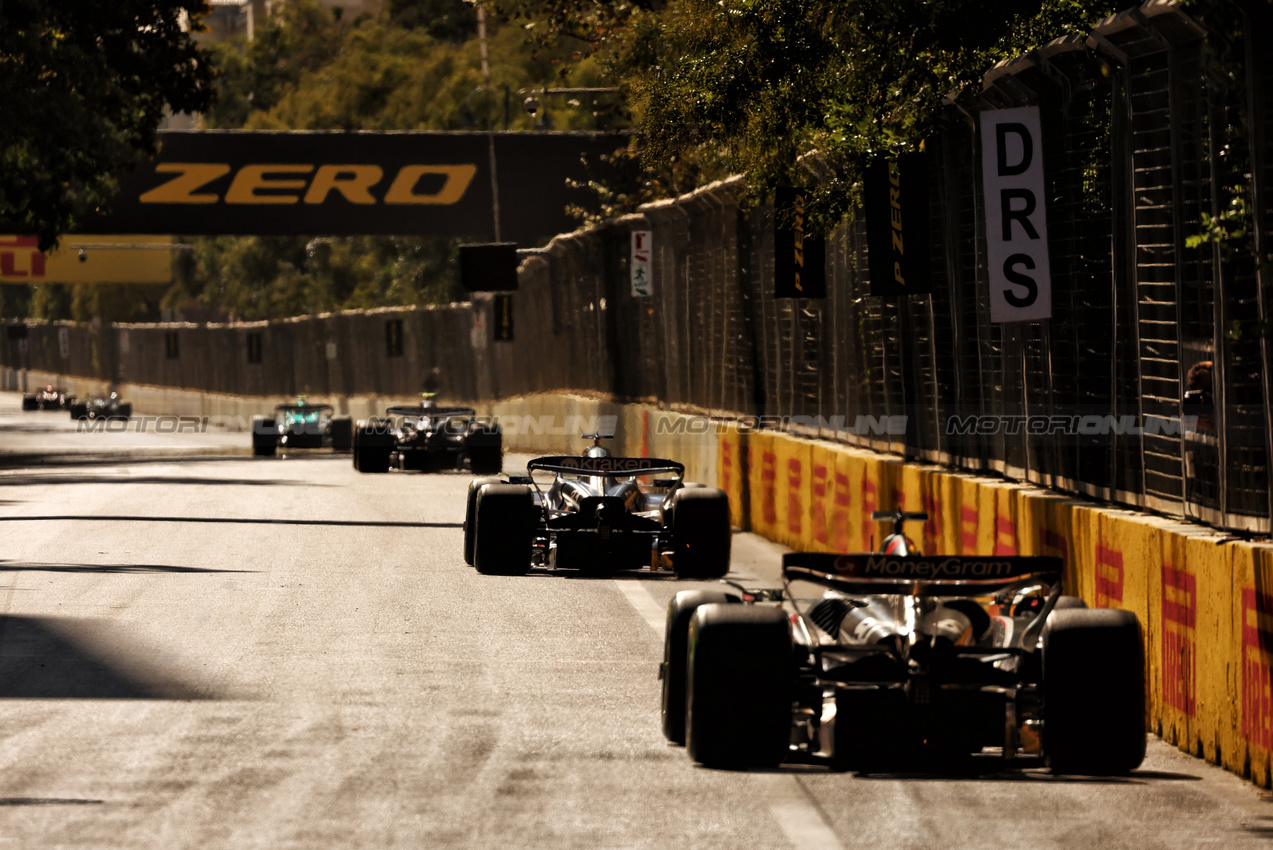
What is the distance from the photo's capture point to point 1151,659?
9109 mm

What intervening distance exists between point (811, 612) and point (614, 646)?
316 centimetres

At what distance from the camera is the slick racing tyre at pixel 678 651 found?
8.23 m

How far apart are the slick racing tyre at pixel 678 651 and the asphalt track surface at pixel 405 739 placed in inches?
5.6

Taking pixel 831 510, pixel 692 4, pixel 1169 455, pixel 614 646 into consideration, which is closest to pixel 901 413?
pixel 831 510

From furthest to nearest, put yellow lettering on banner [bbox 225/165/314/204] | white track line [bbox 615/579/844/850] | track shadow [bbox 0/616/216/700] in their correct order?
yellow lettering on banner [bbox 225/165/314/204]
track shadow [bbox 0/616/216/700]
white track line [bbox 615/579/844/850]

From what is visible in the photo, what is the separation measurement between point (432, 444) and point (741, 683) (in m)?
24.2

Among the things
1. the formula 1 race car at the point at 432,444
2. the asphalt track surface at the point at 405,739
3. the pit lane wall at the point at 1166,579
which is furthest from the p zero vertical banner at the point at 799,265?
the formula 1 race car at the point at 432,444

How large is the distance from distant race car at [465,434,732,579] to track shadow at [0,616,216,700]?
3227 mm

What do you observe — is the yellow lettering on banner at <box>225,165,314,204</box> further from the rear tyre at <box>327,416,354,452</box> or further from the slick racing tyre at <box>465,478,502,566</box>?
the slick racing tyre at <box>465,478,502,566</box>

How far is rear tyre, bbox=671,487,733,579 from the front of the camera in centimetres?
1472

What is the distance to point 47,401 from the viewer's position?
9731 cm

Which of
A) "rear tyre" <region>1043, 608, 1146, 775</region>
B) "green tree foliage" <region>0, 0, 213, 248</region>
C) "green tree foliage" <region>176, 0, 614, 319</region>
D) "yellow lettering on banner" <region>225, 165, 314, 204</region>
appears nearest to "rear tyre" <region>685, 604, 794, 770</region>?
"rear tyre" <region>1043, 608, 1146, 775</region>

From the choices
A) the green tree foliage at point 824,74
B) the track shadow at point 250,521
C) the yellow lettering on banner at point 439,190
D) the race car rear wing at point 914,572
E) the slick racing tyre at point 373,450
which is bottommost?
the slick racing tyre at point 373,450

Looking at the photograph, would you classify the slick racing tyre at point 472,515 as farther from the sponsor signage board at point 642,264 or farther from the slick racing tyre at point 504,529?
the sponsor signage board at point 642,264
